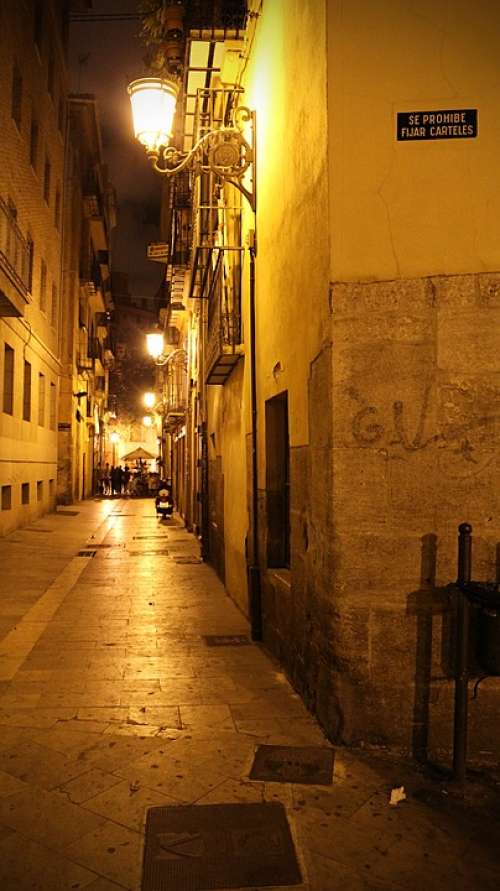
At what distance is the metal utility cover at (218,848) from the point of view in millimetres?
3230

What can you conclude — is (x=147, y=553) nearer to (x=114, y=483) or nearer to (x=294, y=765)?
(x=294, y=765)

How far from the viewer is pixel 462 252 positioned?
469 cm

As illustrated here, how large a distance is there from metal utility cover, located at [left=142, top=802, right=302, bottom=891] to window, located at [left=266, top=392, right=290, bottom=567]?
3.56m

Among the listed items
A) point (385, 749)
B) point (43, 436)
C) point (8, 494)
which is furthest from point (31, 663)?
point (43, 436)

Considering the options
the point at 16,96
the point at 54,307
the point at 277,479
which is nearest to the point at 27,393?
the point at 54,307

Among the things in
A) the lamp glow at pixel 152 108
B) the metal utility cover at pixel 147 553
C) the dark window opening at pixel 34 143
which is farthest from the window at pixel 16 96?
the lamp glow at pixel 152 108

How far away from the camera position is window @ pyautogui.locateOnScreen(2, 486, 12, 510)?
670 inches

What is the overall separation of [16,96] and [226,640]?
16263 millimetres

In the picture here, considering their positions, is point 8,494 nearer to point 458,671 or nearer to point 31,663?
point 31,663

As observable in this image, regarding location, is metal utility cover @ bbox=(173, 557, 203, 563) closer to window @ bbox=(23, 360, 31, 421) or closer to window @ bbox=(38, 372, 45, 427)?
window @ bbox=(23, 360, 31, 421)

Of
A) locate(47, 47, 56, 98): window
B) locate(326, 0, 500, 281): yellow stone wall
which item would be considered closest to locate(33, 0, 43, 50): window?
locate(47, 47, 56, 98): window

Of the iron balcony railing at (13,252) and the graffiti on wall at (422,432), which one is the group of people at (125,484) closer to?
the iron balcony railing at (13,252)

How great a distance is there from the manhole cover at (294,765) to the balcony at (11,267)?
41.4ft

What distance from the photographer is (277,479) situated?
7293mm
